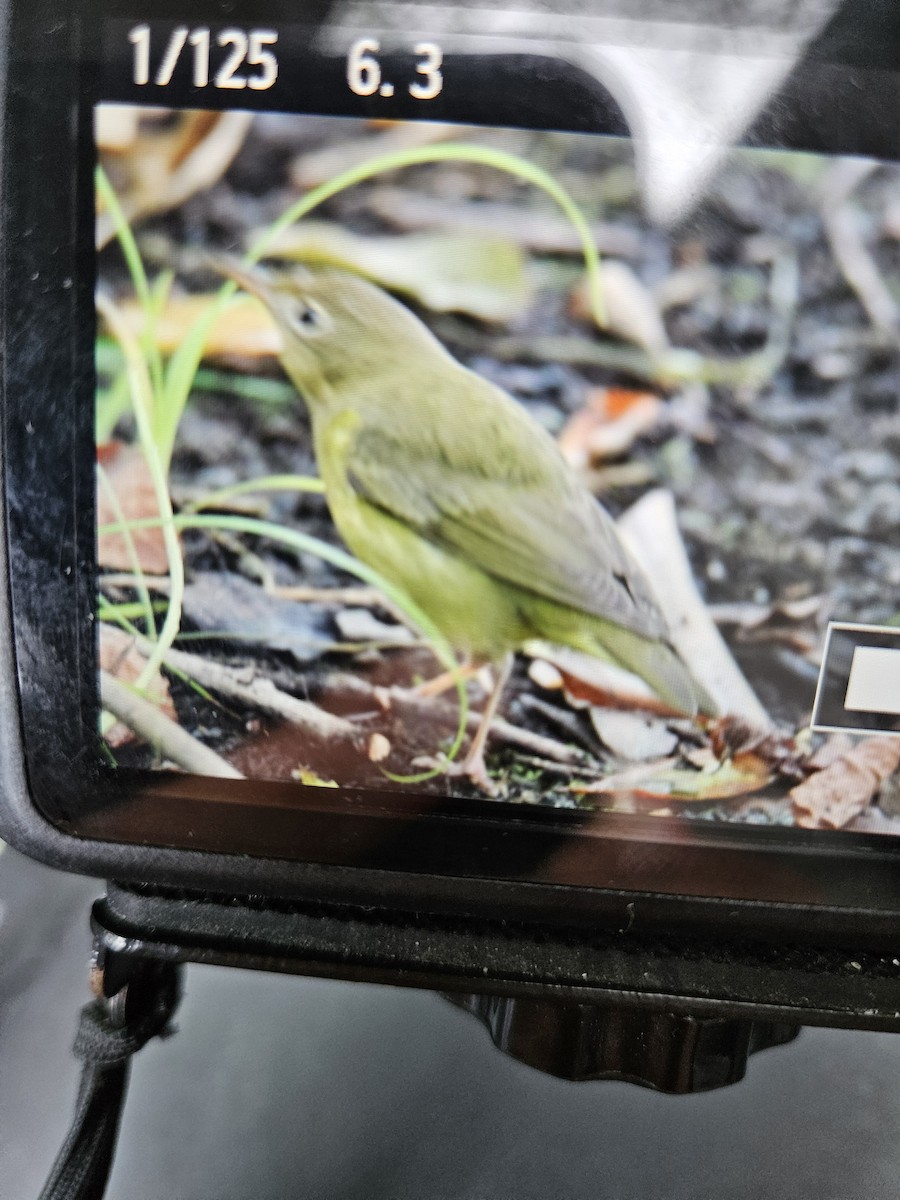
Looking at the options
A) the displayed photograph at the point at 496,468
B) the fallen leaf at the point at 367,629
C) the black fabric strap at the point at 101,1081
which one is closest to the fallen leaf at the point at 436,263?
the displayed photograph at the point at 496,468

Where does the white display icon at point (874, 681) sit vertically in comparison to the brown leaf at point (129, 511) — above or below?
below

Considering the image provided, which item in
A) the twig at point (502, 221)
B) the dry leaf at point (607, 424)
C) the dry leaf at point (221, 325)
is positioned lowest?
the dry leaf at point (607, 424)

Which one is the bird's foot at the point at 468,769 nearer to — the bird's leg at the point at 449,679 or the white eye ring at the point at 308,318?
the bird's leg at the point at 449,679

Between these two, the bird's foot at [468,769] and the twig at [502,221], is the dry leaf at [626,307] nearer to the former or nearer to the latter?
the twig at [502,221]

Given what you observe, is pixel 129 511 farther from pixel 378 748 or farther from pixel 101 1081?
pixel 101 1081

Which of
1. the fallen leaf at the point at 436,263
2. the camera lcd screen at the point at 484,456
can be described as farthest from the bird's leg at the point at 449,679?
the fallen leaf at the point at 436,263

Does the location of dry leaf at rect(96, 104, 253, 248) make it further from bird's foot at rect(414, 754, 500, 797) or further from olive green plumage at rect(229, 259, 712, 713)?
bird's foot at rect(414, 754, 500, 797)


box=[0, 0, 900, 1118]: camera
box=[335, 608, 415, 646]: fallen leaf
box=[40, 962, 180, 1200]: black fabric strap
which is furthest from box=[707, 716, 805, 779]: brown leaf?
box=[40, 962, 180, 1200]: black fabric strap

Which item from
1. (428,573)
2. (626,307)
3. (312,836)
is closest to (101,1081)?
(312,836)
